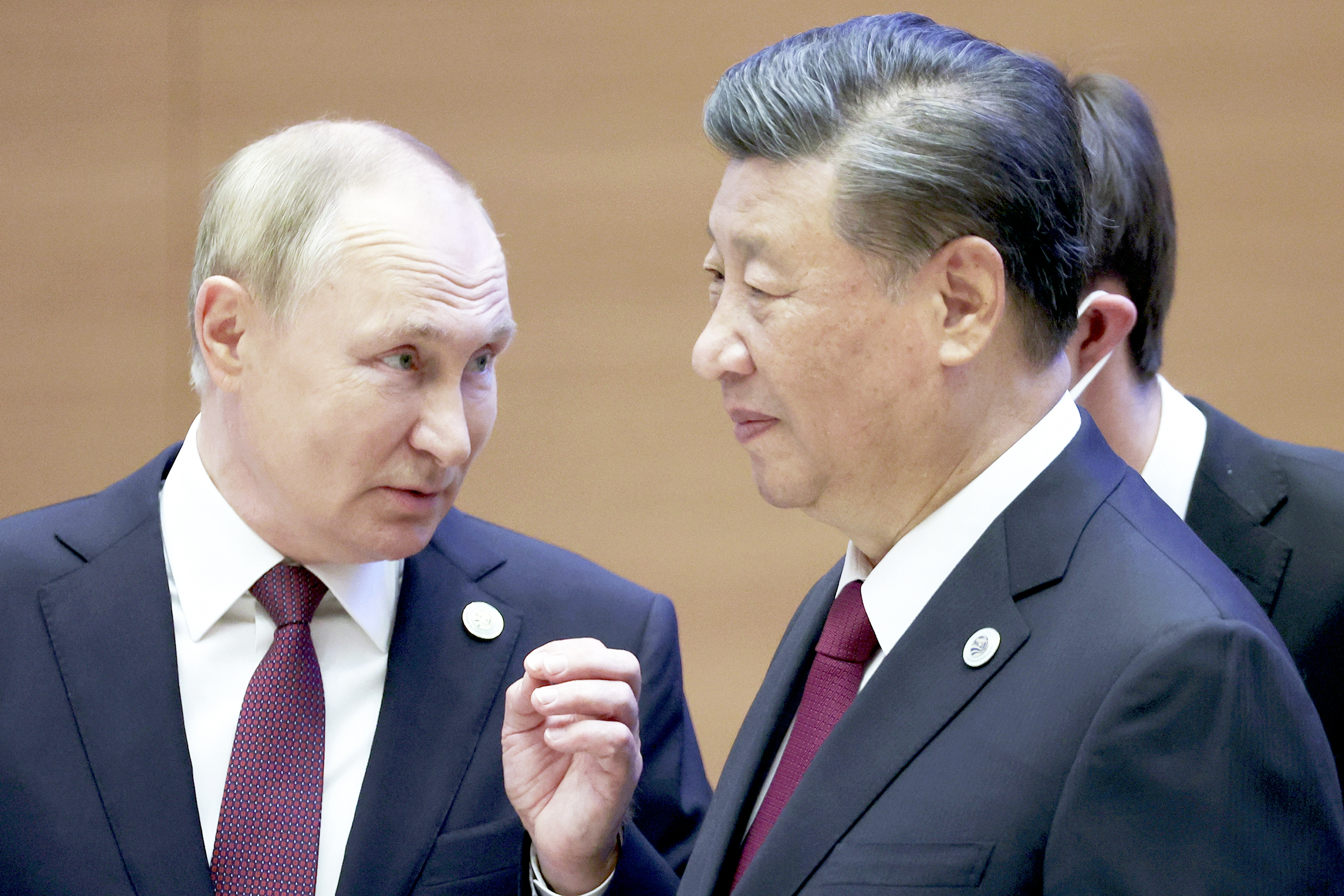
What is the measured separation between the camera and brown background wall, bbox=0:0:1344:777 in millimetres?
3844

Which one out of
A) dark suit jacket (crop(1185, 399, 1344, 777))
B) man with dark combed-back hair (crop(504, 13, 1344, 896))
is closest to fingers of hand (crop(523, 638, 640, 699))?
man with dark combed-back hair (crop(504, 13, 1344, 896))

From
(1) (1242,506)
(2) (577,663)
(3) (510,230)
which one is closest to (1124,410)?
(1) (1242,506)

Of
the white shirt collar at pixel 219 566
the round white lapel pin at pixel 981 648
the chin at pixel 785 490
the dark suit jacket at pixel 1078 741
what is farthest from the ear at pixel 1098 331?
the white shirt collar at pixel 219 566

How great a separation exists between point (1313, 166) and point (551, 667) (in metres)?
2.70

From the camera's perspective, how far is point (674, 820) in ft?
6.79

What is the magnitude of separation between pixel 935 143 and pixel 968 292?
165 mm

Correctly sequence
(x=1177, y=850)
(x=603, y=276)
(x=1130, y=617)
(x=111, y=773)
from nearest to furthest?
(x=1177, y=850), (x=1130, y=617), (x=111, y=773), (x=603, y=276)

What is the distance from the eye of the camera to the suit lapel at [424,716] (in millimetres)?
1856

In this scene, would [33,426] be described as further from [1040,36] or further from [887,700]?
[887,700]

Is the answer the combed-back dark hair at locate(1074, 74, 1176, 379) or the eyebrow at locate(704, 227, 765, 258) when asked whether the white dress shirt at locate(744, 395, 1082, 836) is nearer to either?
the eyebrow at locate(704, 227, 765, 258)

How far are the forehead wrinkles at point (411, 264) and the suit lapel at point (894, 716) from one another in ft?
2.65

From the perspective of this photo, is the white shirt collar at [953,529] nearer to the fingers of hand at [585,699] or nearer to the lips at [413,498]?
the fingers of hand at [585,699]

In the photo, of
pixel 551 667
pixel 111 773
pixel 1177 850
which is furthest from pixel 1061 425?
pixel 111 773

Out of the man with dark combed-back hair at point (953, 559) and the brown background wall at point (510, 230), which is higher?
the man with dark combed-back hair at point (953, 559)
